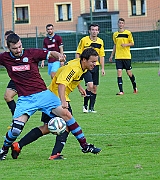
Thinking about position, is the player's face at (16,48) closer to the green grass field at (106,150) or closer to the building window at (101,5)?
the green grass field at (106,150)

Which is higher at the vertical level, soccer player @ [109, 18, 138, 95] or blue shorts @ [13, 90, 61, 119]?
soccer player @ [109, 18, 138, 95]

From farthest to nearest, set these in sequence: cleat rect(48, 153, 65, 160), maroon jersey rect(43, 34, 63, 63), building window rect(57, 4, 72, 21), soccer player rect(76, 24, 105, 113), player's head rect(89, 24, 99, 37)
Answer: building window rect(57, 4, 72, 21) → maroon jersey rect(43, 34, 63, 63) → player's head rect(89, 24, 99, 37) → soccer player rect(76, 24, 105, 113) → cleat rect(48, 153, 65, 160)

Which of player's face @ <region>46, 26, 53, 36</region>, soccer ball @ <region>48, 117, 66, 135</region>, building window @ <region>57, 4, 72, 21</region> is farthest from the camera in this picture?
building window @ <region>57, 4, 72, 21</region>

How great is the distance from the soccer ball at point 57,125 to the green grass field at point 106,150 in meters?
0.39

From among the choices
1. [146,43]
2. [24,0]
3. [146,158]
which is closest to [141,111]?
[146,158]

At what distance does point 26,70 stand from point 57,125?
33.9 inches

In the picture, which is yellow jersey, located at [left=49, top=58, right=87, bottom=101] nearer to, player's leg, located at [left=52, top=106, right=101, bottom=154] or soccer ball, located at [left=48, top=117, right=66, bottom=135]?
player's leg, located at [left=52, top=106, right=101, bottom=154]

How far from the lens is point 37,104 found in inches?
310

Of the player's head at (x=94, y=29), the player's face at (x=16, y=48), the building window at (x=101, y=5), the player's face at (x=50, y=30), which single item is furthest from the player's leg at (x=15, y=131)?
the building window at (x=101, y=5)

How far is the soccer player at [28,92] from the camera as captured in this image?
7879 millimetres

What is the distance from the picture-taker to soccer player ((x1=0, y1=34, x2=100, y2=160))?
788 cm

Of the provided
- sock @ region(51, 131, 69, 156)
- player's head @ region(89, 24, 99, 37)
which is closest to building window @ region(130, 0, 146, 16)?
player's head @ region(89, 24, 99, 37)

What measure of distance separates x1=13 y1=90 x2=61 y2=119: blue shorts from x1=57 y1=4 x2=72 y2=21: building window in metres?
37.0

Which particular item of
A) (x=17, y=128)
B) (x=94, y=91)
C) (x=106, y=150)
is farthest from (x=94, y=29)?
(x=17, y=128)
